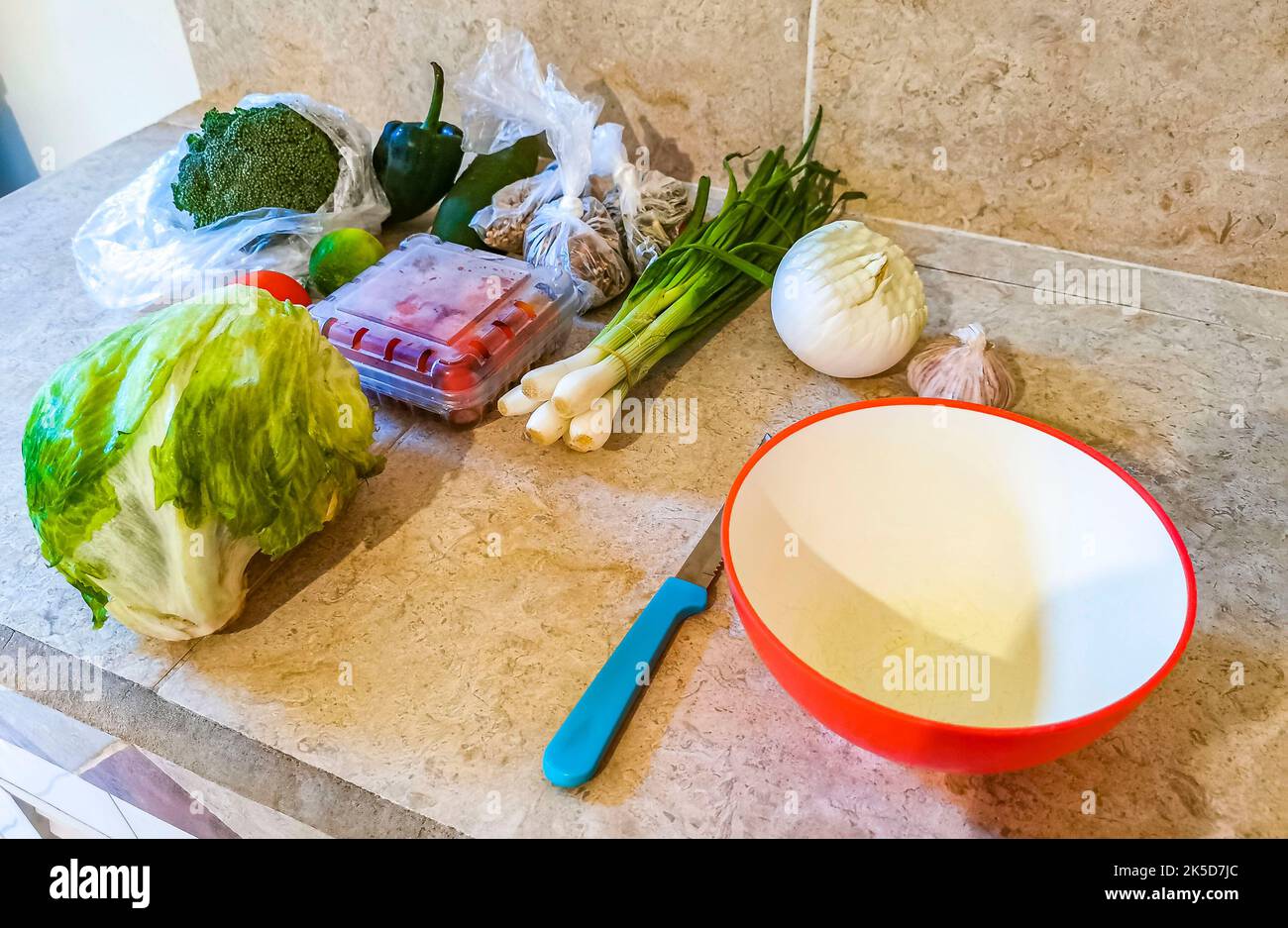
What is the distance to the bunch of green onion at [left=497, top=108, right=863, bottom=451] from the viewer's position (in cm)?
85

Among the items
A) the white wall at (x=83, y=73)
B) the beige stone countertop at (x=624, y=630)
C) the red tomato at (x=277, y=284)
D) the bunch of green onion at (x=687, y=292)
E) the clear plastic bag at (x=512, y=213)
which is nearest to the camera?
the beige stone countertop at (x=624, y=630)

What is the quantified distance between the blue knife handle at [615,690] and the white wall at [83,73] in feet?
4.37

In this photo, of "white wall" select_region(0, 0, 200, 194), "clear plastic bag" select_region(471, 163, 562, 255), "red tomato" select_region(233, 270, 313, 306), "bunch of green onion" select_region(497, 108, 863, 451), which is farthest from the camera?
"white wall" select_region(0, 0, 200, 194)

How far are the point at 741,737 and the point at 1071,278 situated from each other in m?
0.70

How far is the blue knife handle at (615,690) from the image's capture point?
593mm

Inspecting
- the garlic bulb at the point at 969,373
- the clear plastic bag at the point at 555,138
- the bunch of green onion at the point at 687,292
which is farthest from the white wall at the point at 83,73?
the garlic bulb at the point at 969,373

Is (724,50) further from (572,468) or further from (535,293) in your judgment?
(572,468)

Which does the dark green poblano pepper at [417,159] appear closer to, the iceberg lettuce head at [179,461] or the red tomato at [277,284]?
the red tomato at [277,284]

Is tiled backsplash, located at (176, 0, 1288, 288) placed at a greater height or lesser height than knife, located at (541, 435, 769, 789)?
greater

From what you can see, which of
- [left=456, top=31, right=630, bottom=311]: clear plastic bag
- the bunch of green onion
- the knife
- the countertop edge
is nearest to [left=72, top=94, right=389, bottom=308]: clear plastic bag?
[left=456, top=31, right=630, bottom=311]: clear plastic bag

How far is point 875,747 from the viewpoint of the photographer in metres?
0.54

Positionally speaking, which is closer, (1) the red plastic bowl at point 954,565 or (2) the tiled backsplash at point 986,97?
(1) the red plastic bowl at point 954,565

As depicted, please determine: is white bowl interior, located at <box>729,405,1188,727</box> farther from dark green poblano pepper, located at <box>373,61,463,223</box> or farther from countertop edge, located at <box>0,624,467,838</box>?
dark green poblano pepper, located at <box>373,61,463,223</box>

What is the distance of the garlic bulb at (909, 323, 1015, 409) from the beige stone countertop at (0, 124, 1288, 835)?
4cm
